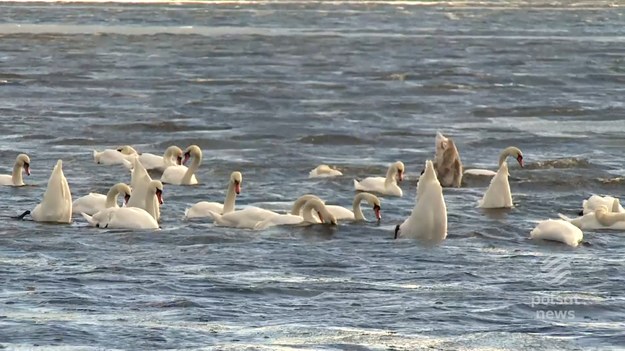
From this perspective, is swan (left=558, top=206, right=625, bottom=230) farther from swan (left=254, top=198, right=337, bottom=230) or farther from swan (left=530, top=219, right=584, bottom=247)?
swan (left=254, top=198, right=337, bottom=230)

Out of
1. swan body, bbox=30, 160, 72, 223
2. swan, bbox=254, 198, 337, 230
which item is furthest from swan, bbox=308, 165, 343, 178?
swan body, bbox=30, 160, 72, 223

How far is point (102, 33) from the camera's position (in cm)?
6862

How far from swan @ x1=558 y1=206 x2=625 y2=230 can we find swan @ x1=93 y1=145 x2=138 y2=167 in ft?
24.3

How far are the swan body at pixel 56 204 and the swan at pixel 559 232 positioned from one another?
4912mm

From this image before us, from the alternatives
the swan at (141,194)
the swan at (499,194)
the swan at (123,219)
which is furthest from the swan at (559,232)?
the swan at (141,194)

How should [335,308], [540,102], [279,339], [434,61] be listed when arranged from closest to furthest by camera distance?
1. [279,339]
2. [335,308]
3. [540,102]
4. [434,61]

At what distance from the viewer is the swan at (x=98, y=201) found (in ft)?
60.5

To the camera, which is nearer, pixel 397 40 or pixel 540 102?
pixel 540 102

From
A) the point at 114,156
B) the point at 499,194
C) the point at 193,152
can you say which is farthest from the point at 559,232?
the point at 114,156

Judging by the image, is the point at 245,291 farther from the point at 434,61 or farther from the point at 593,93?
the point at 434,61

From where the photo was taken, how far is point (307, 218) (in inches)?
712

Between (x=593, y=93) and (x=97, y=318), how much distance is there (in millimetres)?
28260

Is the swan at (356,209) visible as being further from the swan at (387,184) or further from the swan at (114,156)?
the swan at (114,156)

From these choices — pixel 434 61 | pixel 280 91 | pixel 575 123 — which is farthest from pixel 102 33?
pixel 575 123
